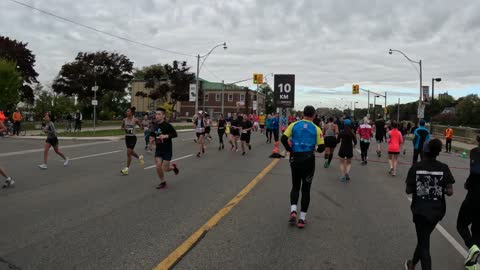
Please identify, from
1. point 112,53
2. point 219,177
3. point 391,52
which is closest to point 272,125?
point 219,177

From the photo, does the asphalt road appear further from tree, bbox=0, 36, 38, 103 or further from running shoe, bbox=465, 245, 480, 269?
tree, bbox=0, 36, 38, 103

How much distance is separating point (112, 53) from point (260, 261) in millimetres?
57820

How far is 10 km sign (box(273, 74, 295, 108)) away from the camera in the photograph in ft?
68.7

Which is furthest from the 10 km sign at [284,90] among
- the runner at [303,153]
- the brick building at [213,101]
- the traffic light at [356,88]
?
the brick building at [213,101]

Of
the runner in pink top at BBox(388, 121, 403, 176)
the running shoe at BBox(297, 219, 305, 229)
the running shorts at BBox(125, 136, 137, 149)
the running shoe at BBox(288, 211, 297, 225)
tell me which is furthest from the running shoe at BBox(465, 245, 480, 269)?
the running shorts at BBox(125, 136, 137, 149)

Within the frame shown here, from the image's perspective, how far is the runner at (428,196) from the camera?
4.30m

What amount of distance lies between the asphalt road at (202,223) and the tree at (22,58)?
4670cm

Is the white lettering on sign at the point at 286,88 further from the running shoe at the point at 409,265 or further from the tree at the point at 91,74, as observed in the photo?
the tree at the point at 91,74

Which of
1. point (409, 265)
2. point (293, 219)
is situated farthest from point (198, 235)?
point (409, 265)

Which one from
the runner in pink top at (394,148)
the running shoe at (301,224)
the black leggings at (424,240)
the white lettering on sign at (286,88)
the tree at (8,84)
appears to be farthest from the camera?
the tree at (8,84)

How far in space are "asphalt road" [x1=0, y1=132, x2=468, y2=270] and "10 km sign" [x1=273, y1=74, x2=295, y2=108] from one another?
33.1 ft

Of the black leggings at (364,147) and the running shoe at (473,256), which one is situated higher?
the black leggings at (364,147)

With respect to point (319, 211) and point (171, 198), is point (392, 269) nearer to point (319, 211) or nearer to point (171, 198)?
point (319, 211)

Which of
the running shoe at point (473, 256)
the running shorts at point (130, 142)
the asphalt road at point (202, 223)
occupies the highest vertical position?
the running shorts at point (130, 142)
